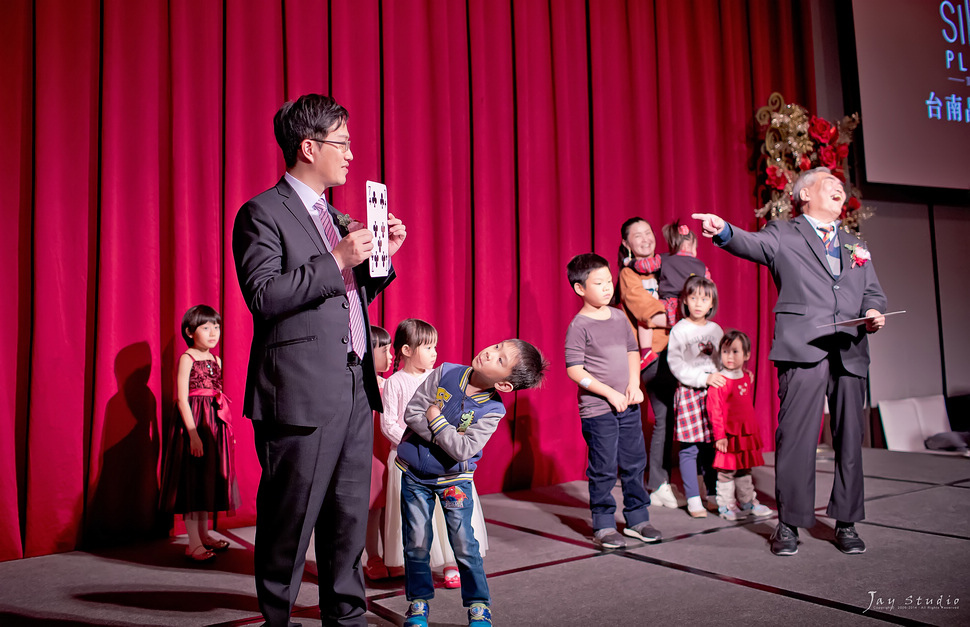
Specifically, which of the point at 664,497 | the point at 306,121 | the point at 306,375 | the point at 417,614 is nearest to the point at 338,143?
the point at 306,121

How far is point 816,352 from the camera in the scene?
286 centimetres

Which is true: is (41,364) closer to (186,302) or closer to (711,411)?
(186,302)

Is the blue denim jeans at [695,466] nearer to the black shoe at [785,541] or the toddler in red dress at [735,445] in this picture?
the toddler in red dress at [735,445]

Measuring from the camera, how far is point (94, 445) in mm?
3217

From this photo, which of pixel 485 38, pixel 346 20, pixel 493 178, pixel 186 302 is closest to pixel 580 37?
pixel 485 38

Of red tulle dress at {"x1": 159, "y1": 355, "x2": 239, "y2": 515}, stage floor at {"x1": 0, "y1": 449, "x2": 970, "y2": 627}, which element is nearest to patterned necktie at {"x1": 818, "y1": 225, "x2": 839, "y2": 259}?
stage floor at {"x1": 0, "y1": 449, "x2": 970, "y2": 627}

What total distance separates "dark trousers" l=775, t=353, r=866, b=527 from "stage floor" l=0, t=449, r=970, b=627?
0.17 metres

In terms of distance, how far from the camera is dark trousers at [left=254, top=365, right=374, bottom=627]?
1738mm

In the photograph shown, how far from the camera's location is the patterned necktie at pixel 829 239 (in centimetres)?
294

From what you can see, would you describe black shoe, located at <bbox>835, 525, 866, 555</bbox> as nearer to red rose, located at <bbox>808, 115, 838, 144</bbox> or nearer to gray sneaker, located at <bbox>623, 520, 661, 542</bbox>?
gray sneaker, located at <bbox>623, 520, 661, 542</bbox>

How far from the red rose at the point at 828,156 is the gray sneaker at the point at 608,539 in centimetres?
328

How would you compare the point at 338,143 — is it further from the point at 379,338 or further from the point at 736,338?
the point at 736,338

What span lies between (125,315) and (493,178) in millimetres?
2040

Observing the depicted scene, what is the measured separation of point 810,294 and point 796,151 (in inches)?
107
